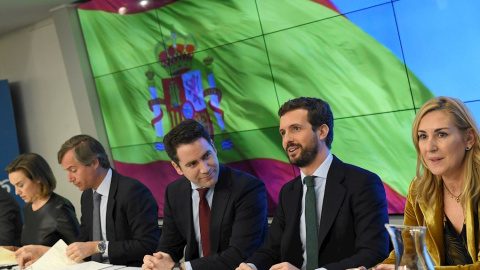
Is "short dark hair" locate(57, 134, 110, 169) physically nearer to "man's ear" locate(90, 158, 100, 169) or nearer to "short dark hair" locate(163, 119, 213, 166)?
"man's ear" locate(90, 158, 100, 169)

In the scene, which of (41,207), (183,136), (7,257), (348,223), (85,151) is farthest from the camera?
(41,207)

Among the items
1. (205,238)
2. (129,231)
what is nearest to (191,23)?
(129,231)

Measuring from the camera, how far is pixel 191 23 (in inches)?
249

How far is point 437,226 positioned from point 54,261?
2162mm

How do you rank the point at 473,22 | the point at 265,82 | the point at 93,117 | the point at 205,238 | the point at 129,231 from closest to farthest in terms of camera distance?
1. the point at 205,238
2. the point at 129,231
3. the point at 473,22
4. the point at 265,82
5. the point at 93,117

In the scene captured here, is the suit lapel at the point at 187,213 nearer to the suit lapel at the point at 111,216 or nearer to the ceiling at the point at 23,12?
Result: the suit lapel at the point at 111,216

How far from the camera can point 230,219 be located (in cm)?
341

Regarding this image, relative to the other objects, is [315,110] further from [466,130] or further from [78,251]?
[78,251]

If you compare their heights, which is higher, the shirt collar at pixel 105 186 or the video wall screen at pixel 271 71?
the video wall screen at pixel 271 71

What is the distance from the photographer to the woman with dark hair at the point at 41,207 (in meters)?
4.31

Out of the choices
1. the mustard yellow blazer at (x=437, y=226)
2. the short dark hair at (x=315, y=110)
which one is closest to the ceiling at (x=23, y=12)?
the short dark hair at (x=315, y=110)

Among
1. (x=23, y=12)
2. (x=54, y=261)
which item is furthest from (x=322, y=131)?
(x=23, y=12)

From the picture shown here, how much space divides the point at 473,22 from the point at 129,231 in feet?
8.86

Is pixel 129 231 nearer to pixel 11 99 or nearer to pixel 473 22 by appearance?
pixel 473 22
